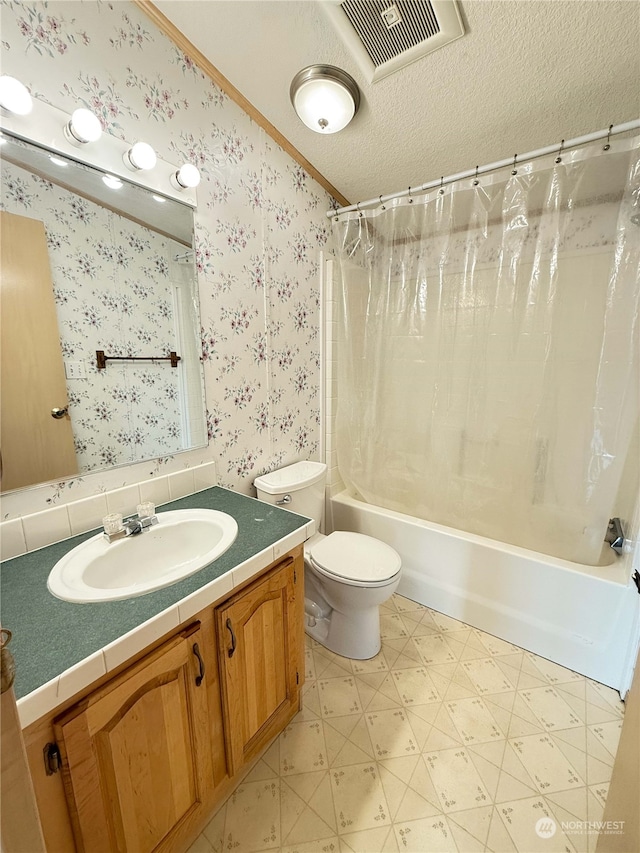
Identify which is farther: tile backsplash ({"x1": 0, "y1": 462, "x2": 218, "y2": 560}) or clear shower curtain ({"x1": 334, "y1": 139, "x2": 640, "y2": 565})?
clear shower curtain ({"x1": 334, "y1": 139, "x2": 640, "y2": 565})

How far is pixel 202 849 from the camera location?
971 mm

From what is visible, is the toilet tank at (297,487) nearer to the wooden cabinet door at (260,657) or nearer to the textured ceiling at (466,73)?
the wooden cabinet door at (260,657)

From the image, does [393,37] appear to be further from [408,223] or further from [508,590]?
[508,590]

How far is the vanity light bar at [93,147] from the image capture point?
0.89 meters

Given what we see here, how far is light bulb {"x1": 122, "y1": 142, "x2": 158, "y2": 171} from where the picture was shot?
1068 millimetres

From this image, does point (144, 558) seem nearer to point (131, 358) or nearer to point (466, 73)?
point (131, 358)

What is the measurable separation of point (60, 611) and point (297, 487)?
1.03 meters

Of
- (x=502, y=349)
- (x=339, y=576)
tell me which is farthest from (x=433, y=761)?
(x=502, y=349)

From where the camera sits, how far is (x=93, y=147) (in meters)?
1.02

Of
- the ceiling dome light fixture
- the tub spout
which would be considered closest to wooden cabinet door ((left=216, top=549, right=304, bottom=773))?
A: the tub spout

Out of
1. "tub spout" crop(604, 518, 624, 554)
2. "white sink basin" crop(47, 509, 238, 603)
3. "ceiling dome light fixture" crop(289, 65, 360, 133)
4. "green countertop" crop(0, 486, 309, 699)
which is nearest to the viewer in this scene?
"green countertop" crop(0, 486, 309, 699)
